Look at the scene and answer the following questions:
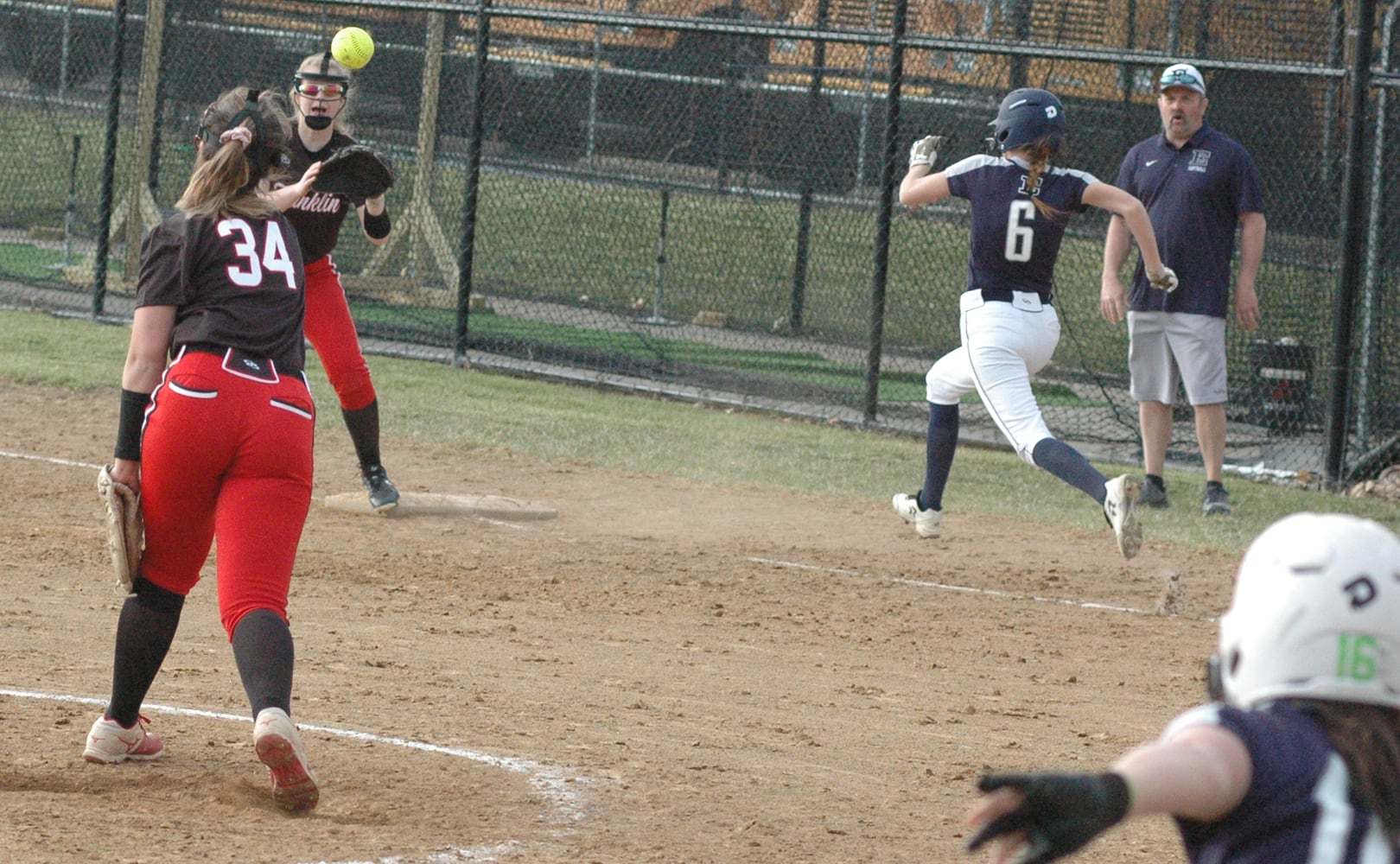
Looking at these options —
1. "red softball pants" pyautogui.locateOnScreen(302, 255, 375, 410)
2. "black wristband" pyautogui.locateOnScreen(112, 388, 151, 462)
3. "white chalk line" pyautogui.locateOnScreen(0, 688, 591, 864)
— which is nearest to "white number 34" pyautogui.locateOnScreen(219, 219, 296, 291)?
"black wristband" pyautogui.locateOnScreen(112, 388, 151, 462)

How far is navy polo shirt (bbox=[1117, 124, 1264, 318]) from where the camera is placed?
29.8 ft

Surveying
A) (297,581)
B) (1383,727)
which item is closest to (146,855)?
(1383,727)

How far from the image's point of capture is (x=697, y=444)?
10.7m

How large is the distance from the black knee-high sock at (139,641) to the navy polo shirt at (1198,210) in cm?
629

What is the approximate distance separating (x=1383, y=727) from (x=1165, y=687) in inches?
158

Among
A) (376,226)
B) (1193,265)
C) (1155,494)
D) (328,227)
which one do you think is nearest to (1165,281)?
(1193,265)

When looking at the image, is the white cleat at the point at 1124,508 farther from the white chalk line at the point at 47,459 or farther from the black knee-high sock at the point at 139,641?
the white chalk line at the point at 47,459

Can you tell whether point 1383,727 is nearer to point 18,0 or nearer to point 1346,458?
point 1346,458

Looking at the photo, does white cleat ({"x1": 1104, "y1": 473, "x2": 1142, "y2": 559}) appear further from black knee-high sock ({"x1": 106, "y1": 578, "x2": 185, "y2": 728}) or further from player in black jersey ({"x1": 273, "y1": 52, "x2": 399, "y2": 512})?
black knee-high sock ({"x1": 106, "y1": 578, "x2": 185, "y2": 728})

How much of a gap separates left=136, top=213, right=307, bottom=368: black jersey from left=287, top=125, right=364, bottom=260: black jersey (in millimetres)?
3166

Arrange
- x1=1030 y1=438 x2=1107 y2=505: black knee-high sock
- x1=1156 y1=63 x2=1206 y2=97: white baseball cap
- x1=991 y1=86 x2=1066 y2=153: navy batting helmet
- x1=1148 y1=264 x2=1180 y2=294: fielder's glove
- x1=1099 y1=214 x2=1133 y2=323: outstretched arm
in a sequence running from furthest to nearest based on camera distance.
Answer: x1=1156 y1=63 x2=1206 y2=97: white baseball cap < x1=1099 y1=214 x2=1133 y2=323: outstretched arm < x1=1148 y1=264 x2=1180 y2=294: fielder's glove < x1=991 y1=86 x2=1066 y2=153: navy batting helmet < x1=1030 y1=438 x2=1107 y2=505: black knee-high sock

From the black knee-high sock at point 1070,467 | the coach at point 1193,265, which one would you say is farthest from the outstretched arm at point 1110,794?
the coach at point 1193,265

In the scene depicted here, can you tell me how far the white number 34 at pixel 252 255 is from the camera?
408 centimetres

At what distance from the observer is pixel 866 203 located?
12.4m
